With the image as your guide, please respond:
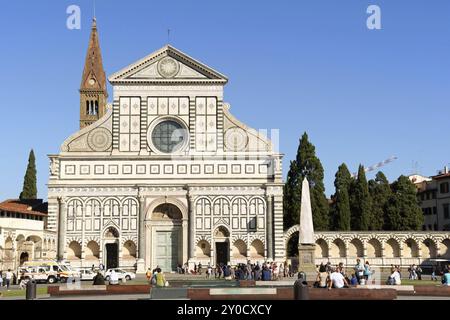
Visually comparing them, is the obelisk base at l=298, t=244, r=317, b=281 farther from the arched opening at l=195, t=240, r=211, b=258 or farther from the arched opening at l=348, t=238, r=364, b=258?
the arched opening at l=348, t=238, r=364, b=258

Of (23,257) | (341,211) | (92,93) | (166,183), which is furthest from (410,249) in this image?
(92,93)

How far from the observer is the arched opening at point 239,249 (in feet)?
165

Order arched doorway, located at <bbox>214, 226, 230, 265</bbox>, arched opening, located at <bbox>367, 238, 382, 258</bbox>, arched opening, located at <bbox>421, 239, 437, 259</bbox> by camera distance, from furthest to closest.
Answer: arched opening, located at <bbox>421, 239, 437, 259</bbox> → arched opening, located at <bbox>367, 238, 382, 258</bbox> → arched doorway, located at <bbox>214, 226, 230, 265</bbox>

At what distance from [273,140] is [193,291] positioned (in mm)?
30540

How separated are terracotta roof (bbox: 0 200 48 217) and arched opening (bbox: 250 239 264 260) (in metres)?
17.6

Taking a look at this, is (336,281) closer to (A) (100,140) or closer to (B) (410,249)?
(A) (100,140)

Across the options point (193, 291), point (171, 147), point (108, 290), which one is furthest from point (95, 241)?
point (193, 291)

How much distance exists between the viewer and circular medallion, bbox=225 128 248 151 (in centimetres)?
5112

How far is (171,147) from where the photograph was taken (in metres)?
51.5

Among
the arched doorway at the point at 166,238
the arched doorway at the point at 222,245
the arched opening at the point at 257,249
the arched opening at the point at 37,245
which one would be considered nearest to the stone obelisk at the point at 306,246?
the arched opening at the point at 257,249

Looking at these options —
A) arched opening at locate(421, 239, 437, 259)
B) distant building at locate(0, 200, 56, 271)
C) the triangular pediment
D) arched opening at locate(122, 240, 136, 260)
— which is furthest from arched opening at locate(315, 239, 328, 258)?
distant building at locate(0, 200, 56, 271)

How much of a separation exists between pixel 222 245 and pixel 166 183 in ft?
21.7

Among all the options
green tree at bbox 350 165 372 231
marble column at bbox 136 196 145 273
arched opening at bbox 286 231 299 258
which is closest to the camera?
marble column at bbox 136 196 145 273
